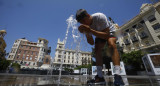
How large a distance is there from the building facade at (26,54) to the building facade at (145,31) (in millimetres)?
37438

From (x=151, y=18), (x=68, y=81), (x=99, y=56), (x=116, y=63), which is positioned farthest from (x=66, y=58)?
(x=116, y=63)

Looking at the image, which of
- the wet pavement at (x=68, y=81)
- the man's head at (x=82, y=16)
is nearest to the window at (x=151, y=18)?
the wet pavement at (x=68, y=81)

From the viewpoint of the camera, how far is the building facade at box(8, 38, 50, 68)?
3347 centimetres

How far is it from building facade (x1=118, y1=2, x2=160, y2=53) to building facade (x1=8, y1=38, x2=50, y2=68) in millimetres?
37438

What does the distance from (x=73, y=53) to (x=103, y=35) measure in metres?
47.5

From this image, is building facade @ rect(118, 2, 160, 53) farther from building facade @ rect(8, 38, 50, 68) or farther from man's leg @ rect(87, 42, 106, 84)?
building facade @ rect(8, 38, 50, 68)

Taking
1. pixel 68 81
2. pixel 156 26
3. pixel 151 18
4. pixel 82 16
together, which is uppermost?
pixel 151 18

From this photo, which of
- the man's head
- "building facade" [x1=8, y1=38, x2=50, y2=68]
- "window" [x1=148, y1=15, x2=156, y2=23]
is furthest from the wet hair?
"building facade" [x1=8, y1=38, x2=50, y2=68]

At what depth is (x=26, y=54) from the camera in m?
35.3

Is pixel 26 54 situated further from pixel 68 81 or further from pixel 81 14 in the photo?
pixel 81 14

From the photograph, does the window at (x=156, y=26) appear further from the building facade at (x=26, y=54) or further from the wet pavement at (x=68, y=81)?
the building facade at (x=26, y=54)

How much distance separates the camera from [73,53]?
157 feet

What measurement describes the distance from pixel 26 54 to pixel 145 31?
45.8m

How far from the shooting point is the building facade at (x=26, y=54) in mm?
33469
